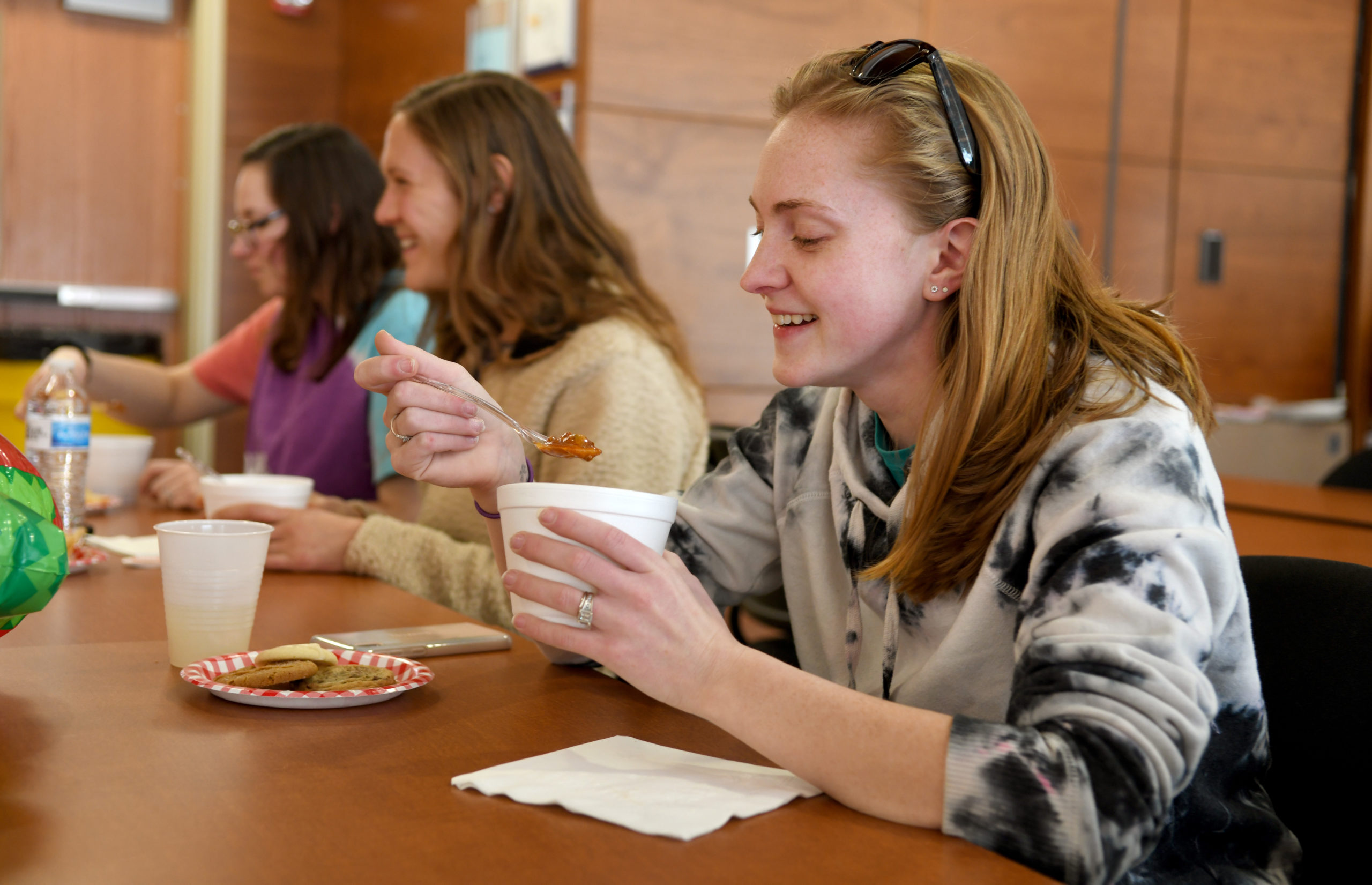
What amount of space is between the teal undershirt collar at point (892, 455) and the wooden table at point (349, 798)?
35 centimetres

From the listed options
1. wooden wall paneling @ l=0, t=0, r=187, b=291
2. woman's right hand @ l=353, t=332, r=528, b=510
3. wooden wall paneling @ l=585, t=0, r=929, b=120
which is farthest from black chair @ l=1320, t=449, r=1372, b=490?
wooden wall paneling @ l=0, t=0, r=187, b=291

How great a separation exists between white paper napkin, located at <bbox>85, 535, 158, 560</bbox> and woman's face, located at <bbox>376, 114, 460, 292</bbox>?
633 mm

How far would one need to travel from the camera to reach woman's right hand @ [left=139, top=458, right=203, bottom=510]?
2.16 m

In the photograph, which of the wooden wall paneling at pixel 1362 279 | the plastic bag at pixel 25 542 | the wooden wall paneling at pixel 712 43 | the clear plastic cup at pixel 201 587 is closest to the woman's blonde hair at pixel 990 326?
the clear plastic cup at pixel 201 587

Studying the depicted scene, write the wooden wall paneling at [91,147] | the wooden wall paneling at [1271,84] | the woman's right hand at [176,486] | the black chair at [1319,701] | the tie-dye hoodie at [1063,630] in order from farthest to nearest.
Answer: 1. the wooden wall paneling at [91,147]
2. the wooden wall paneling at [1271,84]
3. the woman's right hand at [176,486]
4. the black chair at [1319,701]
5. the tie-dye hoodie at [1063,630]

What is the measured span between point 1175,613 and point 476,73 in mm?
1624

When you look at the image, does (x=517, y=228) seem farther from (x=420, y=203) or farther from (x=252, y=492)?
(x=252, y=492)

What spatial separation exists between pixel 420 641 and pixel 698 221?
2.49 m

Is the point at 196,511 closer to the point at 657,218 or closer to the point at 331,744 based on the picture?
the point at 331,744

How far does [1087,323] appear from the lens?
3.57 ft

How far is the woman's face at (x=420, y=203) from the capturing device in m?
2.04

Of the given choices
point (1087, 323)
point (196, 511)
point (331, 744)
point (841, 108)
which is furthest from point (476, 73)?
point (331, 744)

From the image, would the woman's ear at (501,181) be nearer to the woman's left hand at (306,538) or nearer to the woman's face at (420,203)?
the woman's face at (420,203)

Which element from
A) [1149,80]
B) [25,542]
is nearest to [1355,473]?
[1149,80]
